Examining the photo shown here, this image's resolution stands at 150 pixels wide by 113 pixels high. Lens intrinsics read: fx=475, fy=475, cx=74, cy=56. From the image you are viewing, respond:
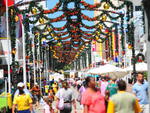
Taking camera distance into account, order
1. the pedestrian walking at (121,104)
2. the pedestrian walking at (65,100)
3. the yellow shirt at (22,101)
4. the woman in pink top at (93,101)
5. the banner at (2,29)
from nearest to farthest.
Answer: the pedestrian walking at (121,104)
the woman in pink top at (93,101)
the yellow shirt at (22,101)
the pedestrian walking at (65,100)
the banner at (2,29)

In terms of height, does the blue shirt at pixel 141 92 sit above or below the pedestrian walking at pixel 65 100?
above

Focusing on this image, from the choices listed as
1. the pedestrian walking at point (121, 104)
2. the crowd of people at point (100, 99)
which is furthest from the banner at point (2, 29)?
the pedestrian walking at point (121, 104)

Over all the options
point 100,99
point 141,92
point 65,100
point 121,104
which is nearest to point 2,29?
point 65,100

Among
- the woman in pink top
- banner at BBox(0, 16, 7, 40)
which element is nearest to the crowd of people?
the woman in pink top

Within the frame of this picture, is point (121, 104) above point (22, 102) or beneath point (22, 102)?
above

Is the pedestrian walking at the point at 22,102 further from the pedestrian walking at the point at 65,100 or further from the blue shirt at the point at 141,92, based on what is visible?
the blue shirt at the point at 141,92

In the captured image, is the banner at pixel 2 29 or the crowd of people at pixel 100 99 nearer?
the crowd of people at pixel 100 99

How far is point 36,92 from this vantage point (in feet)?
97.1

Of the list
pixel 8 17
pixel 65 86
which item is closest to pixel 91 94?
pixel 65 86

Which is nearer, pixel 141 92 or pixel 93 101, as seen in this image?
pixel 93 101

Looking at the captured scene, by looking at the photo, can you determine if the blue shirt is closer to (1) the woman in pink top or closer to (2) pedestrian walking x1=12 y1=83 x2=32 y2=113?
(1) the woman in pink top

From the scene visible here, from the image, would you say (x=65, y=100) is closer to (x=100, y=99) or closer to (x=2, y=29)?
(x=100, y=99)

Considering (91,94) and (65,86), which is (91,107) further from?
(65,86)

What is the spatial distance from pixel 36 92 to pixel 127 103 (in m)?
20.8
